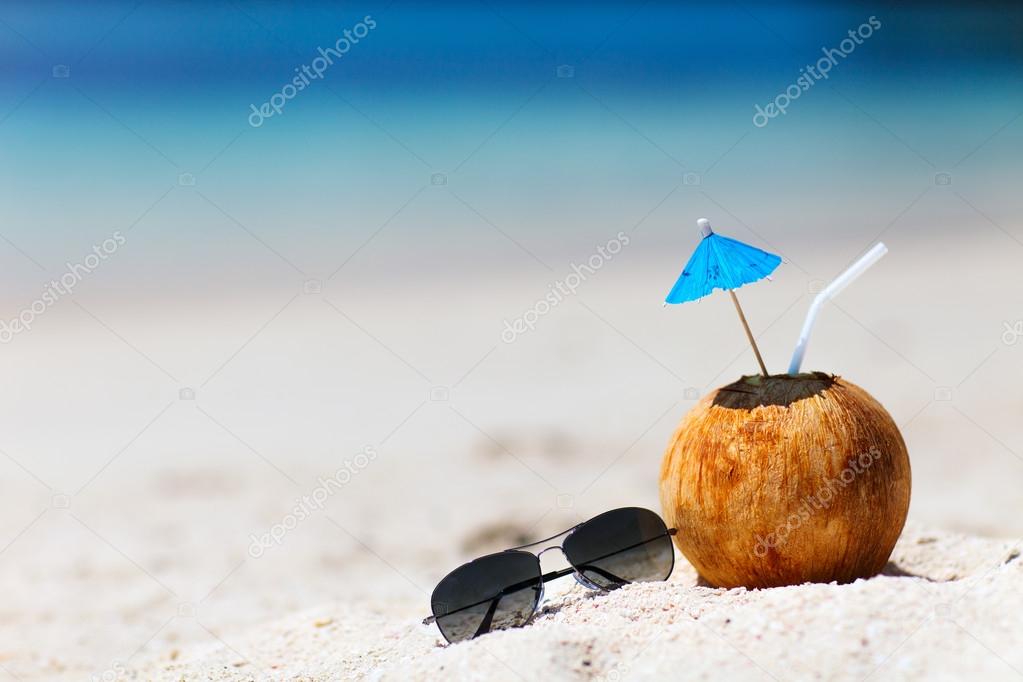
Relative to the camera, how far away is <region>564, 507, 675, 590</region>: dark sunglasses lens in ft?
11.1

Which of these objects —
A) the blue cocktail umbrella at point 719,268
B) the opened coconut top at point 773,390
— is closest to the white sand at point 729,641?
the opened coconut top at point 773,390

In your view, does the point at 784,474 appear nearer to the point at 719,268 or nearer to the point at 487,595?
the point at 719,268

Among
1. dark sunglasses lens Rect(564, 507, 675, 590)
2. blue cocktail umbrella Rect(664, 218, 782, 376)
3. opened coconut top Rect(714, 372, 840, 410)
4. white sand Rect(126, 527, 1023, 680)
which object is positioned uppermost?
blue cocktail umbrella Rect(664, 218, 782, 376)

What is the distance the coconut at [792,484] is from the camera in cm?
299

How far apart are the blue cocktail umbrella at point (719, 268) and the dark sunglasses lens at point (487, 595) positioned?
112cm

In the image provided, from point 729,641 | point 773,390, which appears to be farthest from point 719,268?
point 729,641

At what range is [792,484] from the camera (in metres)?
2.98

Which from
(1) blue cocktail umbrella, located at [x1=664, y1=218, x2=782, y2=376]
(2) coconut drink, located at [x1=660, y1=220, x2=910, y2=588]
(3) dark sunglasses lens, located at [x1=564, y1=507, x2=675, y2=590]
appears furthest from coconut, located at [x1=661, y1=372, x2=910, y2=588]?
(1) blue cocktail umbrella, located at [x1=664, y1=218, x2=782, y2=376]

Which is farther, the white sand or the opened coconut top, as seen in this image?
the opened coconut top

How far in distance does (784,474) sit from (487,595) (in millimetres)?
1137

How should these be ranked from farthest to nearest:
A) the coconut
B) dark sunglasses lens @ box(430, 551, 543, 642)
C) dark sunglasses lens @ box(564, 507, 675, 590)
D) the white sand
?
dark sunglasses lens @ box(564, 507, 675, 590), dark sunglasses lens @ box(430, 551, 543, 642), the coconut, the white sand

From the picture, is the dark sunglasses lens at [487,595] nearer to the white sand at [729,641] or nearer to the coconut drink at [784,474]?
the white sand at [729,641]

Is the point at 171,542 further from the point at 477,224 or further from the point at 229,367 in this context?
the point at 477,224

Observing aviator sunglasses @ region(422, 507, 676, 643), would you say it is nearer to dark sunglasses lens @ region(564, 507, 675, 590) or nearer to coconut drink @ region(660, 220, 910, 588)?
dark sunglasses lens @ region(564, 507, 675, 590)
